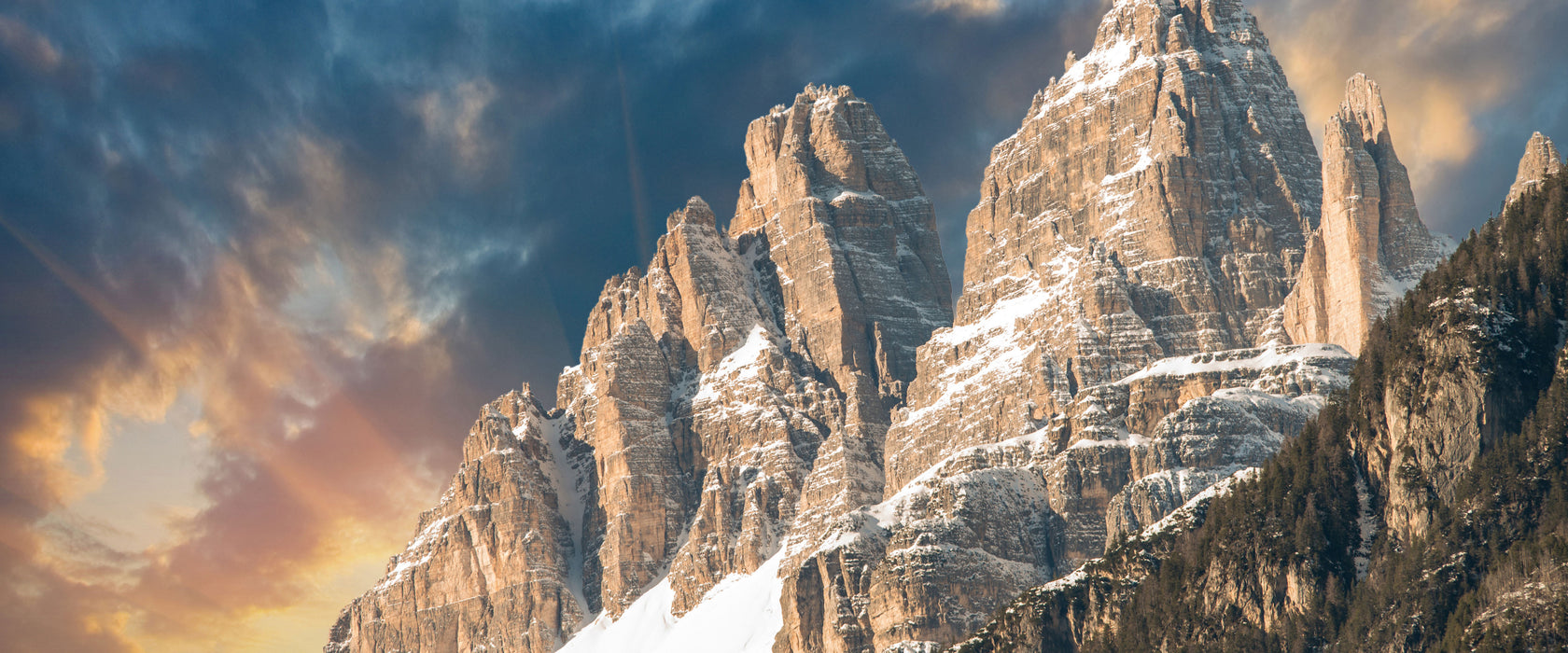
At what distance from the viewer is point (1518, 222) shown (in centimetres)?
18450

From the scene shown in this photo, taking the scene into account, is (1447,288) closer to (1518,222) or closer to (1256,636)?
(1518,222)

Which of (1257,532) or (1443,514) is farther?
(1257,532)

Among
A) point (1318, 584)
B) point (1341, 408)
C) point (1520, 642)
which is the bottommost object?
point (1520, 642)

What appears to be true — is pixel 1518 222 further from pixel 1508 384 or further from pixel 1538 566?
pixel 1538 566

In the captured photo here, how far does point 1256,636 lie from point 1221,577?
35.9 ft

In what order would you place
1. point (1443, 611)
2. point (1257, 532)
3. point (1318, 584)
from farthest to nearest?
point (1257, 532) < point (1318, 584) < point (1443, 611)

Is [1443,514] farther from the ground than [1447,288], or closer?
closer

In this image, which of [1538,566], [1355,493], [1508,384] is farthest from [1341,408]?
→ [1538,566]

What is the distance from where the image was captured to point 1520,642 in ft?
479

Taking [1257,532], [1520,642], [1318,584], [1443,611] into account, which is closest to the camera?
[1520,642]

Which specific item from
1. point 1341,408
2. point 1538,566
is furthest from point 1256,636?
point 1538,566

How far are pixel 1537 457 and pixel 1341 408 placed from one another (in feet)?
111

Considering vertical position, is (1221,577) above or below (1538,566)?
above

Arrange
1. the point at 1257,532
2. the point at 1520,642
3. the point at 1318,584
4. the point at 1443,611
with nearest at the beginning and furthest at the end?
the point at 1520,642 → the point at 1443,611 → the point at 1318,584 → the point at 1257,532
